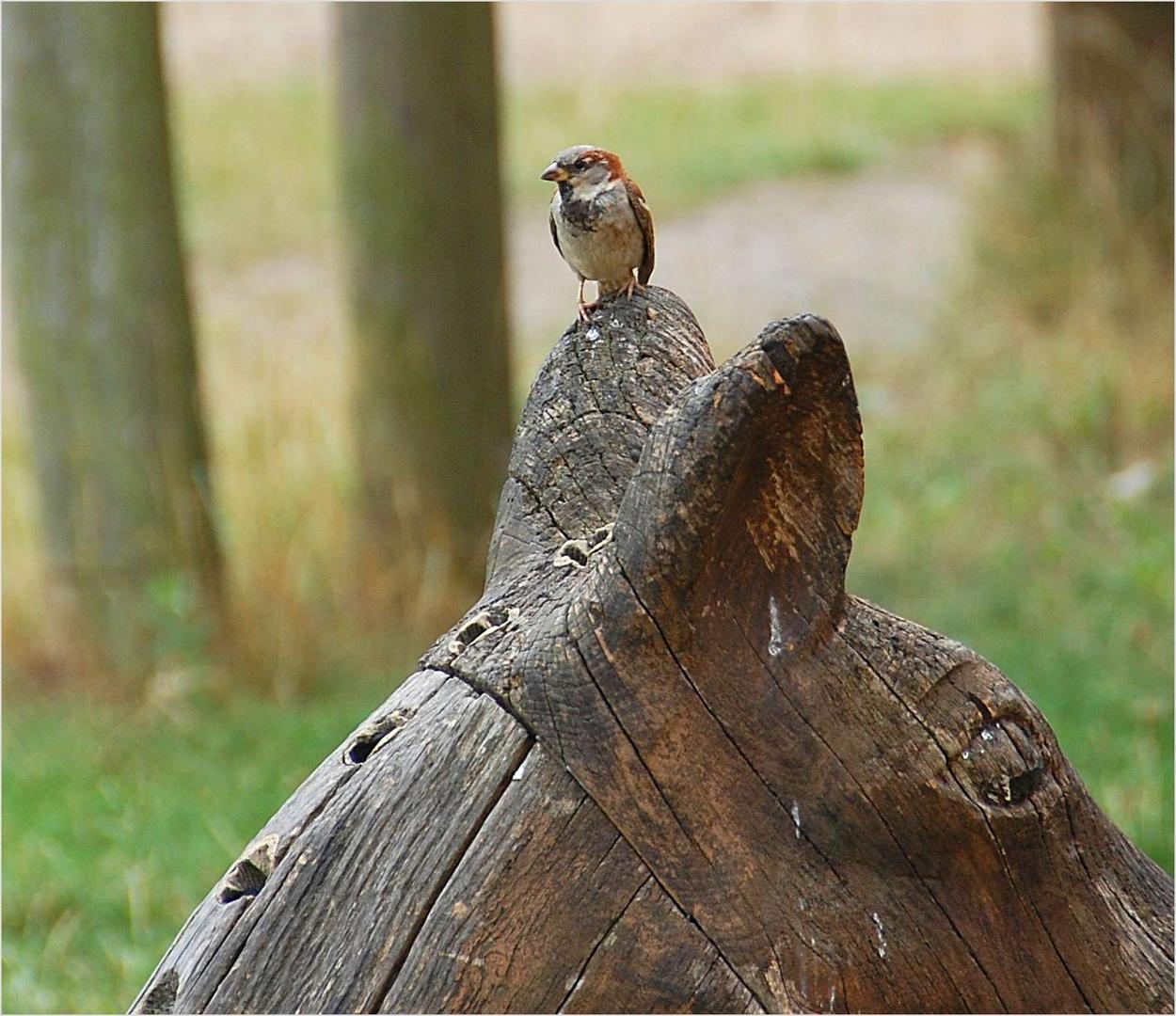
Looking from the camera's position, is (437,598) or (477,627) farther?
(437,598)

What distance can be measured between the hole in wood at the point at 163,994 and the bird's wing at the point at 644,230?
1.30 metres

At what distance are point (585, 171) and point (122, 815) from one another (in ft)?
7.87

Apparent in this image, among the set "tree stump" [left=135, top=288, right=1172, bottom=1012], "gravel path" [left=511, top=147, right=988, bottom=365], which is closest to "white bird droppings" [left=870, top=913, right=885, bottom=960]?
"tree stump" [left=135, top=288, right=1172, bottom=1012]

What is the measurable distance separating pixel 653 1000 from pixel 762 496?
491mm

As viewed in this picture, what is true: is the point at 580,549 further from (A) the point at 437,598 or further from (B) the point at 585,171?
(A) the point at 437,598

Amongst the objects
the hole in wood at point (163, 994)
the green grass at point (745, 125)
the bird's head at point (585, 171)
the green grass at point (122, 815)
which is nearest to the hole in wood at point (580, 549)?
the hole in wood at point (163, 994)

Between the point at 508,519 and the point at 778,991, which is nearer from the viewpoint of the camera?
the point at 778,991

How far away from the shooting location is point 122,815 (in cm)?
418

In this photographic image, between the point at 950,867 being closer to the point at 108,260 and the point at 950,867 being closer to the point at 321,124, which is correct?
the point at 108,260

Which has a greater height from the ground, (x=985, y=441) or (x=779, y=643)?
(x=779, y=643)

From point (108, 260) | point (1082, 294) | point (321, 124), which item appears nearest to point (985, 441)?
point (1082, 294)

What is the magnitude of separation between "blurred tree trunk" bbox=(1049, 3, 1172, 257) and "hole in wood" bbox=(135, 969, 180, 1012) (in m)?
7.26

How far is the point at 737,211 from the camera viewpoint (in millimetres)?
12125

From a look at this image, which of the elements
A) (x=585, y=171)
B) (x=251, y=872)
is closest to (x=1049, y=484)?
(x=585, y=171)
